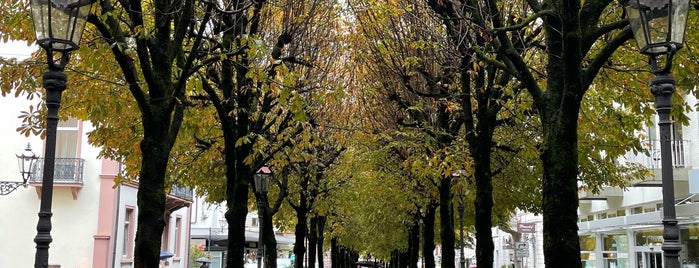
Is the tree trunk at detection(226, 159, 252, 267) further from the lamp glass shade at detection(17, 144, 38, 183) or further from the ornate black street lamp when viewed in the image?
the lamp glass shade at detection(17, 144, 38, 183)

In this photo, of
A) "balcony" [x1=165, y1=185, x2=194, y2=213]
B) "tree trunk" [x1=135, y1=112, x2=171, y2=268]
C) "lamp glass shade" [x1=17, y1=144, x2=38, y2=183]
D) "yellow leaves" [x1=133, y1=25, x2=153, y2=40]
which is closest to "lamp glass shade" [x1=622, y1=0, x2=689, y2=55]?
"yellow leaves" [x1=133, y1=25, x2=153, y2=40]

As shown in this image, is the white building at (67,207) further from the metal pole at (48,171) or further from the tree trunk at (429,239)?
the metal pole at (48,171)

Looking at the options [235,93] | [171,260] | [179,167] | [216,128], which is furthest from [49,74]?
[171,260]

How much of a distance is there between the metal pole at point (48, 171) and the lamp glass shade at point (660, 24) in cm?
600

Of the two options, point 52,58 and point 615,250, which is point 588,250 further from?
point 52,58

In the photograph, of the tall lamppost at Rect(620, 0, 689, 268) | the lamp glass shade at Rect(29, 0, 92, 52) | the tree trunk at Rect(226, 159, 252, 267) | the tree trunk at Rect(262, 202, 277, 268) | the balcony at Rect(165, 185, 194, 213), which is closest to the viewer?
the tall lamppost at Rect(620, 0, 689, 268)

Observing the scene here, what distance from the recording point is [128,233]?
95.9 feet

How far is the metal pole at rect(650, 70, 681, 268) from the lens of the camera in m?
6.90

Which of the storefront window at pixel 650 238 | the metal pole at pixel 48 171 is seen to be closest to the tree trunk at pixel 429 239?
the storefront window at pixel 650 238

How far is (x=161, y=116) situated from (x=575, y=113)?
16.4 ft

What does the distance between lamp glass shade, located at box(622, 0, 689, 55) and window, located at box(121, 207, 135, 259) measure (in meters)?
24.5

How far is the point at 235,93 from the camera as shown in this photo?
15398mm

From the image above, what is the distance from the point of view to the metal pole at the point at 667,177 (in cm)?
690

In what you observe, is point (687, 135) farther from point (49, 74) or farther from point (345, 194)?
point (49, 74)
